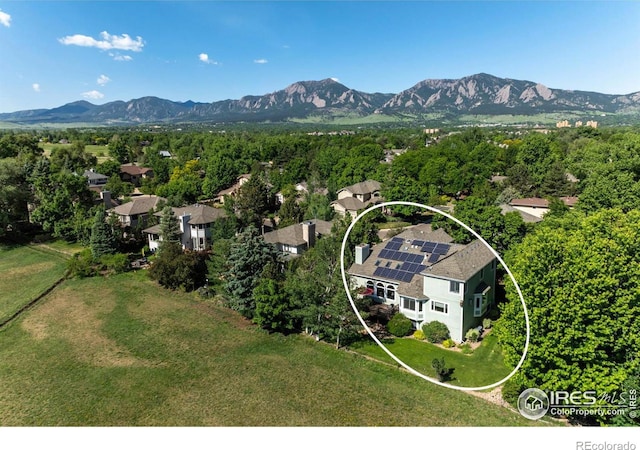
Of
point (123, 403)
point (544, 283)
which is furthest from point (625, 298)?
point (123, 403)

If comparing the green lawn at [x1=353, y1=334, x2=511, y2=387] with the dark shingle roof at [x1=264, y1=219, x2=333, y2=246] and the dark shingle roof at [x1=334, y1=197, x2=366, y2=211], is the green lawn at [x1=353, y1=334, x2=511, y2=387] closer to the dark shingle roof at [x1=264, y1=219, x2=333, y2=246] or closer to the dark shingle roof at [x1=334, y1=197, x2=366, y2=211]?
the dark shingle roof at [x1=264, y1=219, x2=333, y2=246]

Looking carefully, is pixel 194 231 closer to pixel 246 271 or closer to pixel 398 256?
pixel 246 271

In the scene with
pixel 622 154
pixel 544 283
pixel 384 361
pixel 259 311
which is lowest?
pixel 384 361

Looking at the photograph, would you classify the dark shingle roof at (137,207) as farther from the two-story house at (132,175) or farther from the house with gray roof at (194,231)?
the two-story house at (132,175)

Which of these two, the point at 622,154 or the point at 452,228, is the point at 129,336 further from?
the point at 622,154

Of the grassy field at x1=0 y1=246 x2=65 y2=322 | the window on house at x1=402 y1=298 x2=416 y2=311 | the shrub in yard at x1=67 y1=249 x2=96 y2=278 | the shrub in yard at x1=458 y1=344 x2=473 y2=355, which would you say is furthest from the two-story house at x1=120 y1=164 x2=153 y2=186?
the shrub in yard at x1=458 y1=344 x2=473 y2=355

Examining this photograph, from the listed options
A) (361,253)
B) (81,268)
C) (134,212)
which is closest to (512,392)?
(361,253)
